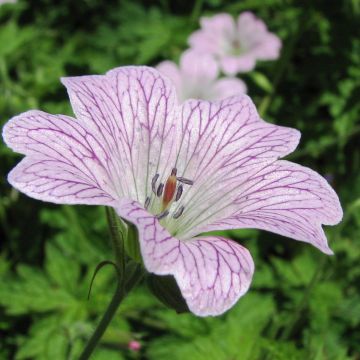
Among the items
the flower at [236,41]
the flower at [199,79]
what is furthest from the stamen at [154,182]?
the flower at [236,41]

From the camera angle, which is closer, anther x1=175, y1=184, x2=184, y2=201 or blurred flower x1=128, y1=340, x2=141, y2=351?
anther x1=175, y1=184, x2=184, y2=201

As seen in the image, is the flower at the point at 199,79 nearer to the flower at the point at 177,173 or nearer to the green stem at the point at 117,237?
the flower at the point at 177,173

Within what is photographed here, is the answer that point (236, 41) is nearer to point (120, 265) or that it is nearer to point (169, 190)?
point (169, 190)

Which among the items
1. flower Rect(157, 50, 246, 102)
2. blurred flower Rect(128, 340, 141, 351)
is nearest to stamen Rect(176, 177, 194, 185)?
blurred flower Rect(128, 340, 141, 351)

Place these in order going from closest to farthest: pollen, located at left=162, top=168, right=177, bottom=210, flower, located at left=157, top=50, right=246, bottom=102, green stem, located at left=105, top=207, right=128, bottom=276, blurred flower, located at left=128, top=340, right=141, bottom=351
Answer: green stem, located at left=105, top=207, right=128, bottom=276 < pollen, located at left=162, top=168, right=177, bottom=210 < blurred flower, located at left=128, top=340, right=141, bottom=351 < flower, located at left=157, top=50, right=246, bottom=102

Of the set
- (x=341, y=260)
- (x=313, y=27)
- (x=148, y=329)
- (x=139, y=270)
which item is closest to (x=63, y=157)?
(x=139, y=270)

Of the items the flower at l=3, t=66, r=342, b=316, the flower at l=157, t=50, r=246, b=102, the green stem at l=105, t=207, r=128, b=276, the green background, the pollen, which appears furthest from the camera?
the flower at l=157, t=50, r=246, b=102

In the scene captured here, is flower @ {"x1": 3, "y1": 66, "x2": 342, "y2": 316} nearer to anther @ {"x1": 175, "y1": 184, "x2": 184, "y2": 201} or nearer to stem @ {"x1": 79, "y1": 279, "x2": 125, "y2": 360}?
anther @ {"x1": 175, "y1": 184, "x2": 184, "y2": 201}
